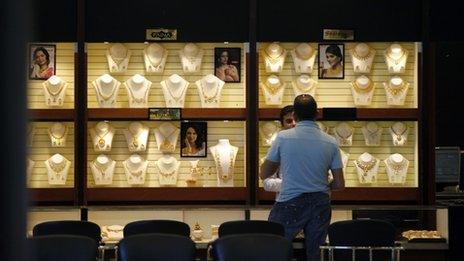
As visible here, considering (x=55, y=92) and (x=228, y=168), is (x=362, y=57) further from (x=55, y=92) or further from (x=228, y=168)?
(x=55, y=92)

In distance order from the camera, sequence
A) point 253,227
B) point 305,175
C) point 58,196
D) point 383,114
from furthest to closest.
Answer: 1. point 383,114
2. point 58,196
3. point 305,175
4. point 253,227

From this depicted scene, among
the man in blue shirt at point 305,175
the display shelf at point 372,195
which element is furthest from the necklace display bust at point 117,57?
the man in blue shirt at point 305,175

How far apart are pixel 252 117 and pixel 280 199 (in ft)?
7.43

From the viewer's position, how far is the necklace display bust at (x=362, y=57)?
745 cm

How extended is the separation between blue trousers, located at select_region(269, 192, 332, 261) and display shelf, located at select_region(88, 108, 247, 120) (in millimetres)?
2340

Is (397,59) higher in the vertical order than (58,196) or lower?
higher

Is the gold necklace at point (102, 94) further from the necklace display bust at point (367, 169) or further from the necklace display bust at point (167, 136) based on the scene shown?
the necklace display bust at point (367, 169)

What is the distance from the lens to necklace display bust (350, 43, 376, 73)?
7449 millimetres

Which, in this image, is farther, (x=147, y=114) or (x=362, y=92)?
(x=362, y=92)

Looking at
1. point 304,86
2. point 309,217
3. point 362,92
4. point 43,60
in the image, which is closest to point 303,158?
point 309,217

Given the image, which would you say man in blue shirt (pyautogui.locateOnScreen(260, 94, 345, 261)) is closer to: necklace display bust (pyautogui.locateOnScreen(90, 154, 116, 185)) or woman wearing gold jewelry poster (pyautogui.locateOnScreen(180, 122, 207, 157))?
woman wearing gold jewelry poster (pyautogui.locateOnScreen(180, 122, 207, 157))

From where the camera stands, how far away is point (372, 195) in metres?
7.32

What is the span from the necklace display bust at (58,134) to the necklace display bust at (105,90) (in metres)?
0.40

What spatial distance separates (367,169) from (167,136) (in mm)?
1822
